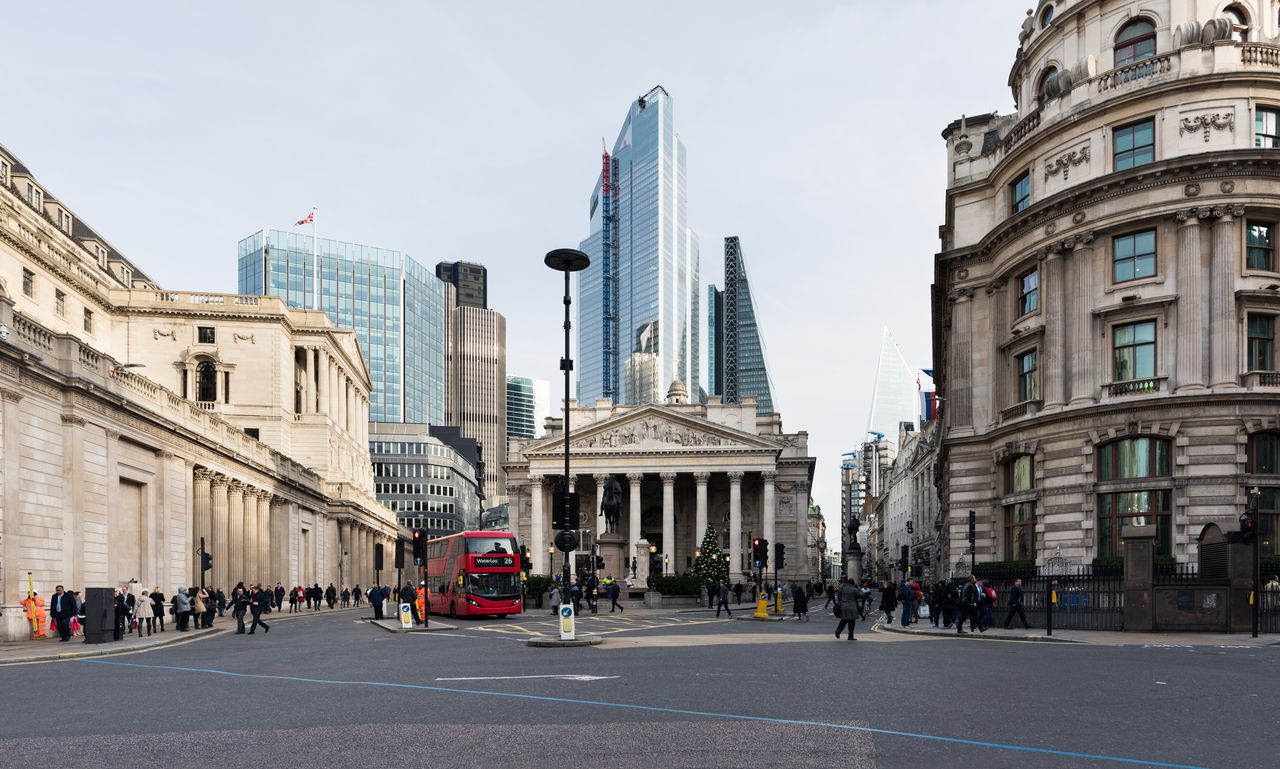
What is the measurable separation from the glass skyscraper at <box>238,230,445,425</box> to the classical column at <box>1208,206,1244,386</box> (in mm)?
141924

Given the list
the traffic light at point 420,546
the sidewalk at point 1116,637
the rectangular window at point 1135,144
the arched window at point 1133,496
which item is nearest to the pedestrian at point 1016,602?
the sidewalk at point 1116,637

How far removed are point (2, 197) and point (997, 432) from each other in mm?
50820

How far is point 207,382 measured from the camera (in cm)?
7400

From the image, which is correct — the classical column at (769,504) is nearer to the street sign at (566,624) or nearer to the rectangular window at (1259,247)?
the rectangular window at (1259,247)

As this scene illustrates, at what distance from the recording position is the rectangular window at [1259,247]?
3672 centimetres

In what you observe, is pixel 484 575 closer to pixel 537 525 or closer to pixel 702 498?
pixel 702 498

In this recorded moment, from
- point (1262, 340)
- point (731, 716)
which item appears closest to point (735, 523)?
point (1262, 340)

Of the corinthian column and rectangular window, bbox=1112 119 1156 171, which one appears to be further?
the corinthian column

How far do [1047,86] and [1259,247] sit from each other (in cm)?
1070

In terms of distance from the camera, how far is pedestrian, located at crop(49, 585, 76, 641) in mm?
29359

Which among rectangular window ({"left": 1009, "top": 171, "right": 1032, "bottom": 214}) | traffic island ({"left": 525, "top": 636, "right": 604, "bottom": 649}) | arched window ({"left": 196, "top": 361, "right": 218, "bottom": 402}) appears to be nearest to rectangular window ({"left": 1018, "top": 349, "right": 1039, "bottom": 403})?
rectangular window ({"left": 1009, "top": 171, "right": 1032, "bottom": 214})

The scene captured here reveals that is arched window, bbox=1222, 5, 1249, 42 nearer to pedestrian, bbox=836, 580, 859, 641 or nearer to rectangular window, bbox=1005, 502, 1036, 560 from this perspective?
rectangular window, bbox=1005, 502, 1036, 560

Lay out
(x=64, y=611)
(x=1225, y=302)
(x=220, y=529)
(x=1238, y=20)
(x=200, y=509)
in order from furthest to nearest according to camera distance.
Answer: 1. (x=220, y=529)
2. (x=200, y=509)
3. (x=1238, y=20)
4. (x=1225, y=302)
5. (x=64, y=611)

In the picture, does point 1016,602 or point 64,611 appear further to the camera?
point 1016,602
